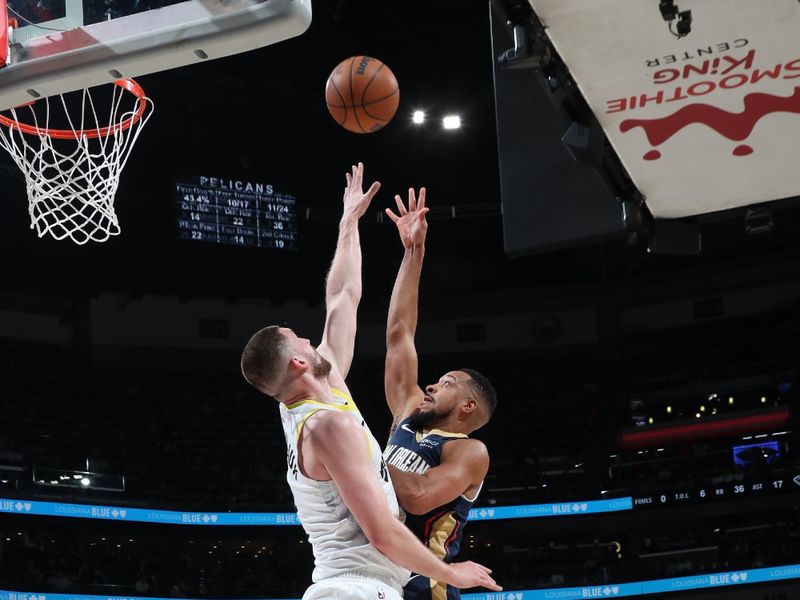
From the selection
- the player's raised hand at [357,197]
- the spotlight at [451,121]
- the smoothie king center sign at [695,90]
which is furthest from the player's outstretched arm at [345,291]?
the spotlight at [451,121]

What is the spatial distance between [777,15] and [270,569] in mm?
15041

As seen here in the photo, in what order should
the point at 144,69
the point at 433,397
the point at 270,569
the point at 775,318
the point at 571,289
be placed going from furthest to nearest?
the point at 571,289
the point at 775,318
the point at 270,569
the point at 433,397
the point at 144,69

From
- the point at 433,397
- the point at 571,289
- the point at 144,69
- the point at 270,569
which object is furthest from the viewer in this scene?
the point at 571,289

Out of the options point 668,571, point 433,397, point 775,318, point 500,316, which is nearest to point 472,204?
point 500,316

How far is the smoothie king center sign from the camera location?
3.07 meters

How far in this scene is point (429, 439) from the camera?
13.0 ft

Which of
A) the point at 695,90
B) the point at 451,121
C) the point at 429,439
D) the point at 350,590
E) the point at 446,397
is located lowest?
the point at 350,590

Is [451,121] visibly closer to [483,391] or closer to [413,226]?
[413,226]

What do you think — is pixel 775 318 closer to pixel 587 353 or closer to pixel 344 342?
pixel 587 353

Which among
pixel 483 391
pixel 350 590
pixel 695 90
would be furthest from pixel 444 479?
pixel 695 90

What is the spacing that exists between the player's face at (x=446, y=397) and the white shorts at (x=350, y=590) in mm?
987

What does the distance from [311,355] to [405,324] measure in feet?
4.33

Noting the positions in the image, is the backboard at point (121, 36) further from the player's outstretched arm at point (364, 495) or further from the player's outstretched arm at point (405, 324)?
the player's outstretched arm at point (364, 495)

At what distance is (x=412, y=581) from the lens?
12.4ft
